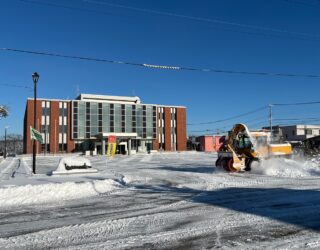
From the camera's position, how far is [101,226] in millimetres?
8094

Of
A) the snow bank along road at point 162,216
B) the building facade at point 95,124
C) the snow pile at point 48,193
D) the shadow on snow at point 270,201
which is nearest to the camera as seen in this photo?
the snow bank along road at point 162,216

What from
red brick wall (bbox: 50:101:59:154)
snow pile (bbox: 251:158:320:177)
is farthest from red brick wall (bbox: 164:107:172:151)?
snow pile (bbox: 251:158:320:177)

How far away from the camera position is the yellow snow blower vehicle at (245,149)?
21.9 metres

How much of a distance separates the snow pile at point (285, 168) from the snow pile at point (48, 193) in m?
9.33

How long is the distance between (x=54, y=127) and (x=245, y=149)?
66.8 m

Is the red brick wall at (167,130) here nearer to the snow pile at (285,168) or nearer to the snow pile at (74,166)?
the snow pile at (285,168)

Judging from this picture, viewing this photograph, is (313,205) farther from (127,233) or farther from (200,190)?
(127,233)

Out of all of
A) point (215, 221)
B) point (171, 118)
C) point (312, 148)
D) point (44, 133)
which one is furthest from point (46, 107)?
point (215, 221)

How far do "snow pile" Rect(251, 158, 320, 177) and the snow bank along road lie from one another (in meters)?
4.20

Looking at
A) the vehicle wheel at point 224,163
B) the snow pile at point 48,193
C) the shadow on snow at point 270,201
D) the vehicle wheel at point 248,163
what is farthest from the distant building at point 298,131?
the snow pile at point 48,193

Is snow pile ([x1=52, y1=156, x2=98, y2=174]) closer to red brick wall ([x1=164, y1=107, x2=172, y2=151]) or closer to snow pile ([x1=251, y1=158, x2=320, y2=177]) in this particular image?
snow pile ([x1=251, y1=158, x2=320, y2=177])

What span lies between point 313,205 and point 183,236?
15.9 feet

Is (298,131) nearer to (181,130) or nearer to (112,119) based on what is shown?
(181,130)

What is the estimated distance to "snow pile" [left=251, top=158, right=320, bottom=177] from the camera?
19.6 metres
